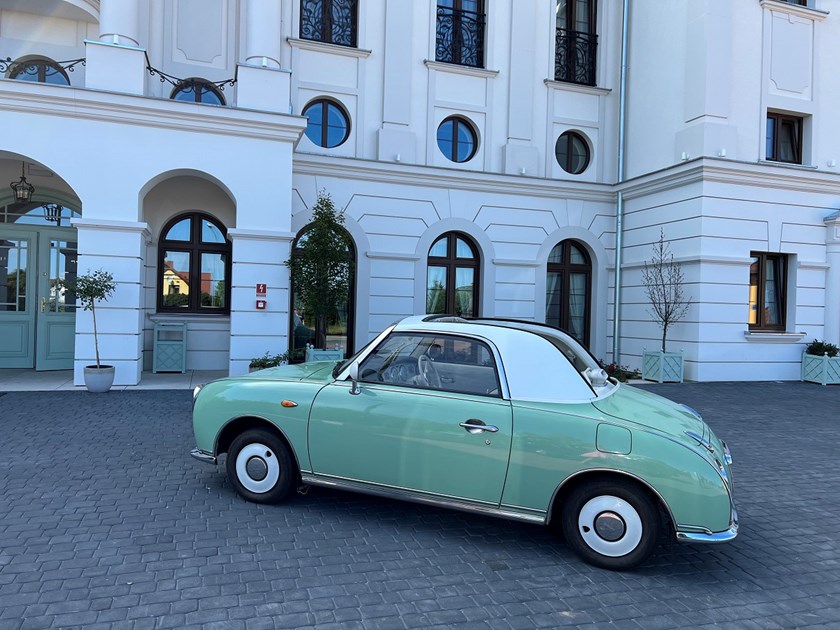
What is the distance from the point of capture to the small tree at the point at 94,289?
9281mm

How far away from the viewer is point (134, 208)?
997 cm

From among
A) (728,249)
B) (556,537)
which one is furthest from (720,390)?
(556,537)

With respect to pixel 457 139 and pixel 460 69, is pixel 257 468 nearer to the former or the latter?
pixel 457 139

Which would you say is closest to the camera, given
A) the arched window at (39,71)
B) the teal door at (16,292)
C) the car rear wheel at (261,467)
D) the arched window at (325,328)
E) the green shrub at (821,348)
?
the car rear wheel at (261,467)

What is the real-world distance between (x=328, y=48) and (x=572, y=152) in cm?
660

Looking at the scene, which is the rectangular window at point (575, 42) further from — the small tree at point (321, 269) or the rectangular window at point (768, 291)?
the small tree at point (321, 269)

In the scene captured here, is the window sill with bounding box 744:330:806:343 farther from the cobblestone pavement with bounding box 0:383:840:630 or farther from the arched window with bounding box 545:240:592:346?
the cobblestone pavement with bounding box 0:383:840:630

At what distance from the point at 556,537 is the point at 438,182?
1035 centimetres

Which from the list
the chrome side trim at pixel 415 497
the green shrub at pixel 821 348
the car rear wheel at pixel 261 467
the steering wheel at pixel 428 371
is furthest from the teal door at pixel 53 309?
the green shrub at pixel 821 348

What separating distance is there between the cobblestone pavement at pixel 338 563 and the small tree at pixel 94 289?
4.04m

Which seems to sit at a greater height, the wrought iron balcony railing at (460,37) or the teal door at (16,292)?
the wrought iron balcony railing at (460,37)

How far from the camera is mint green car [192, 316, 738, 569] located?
3680 millimetres

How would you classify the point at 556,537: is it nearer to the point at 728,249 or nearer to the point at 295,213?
→ the point at 295,213

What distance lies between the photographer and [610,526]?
3.74 meters
